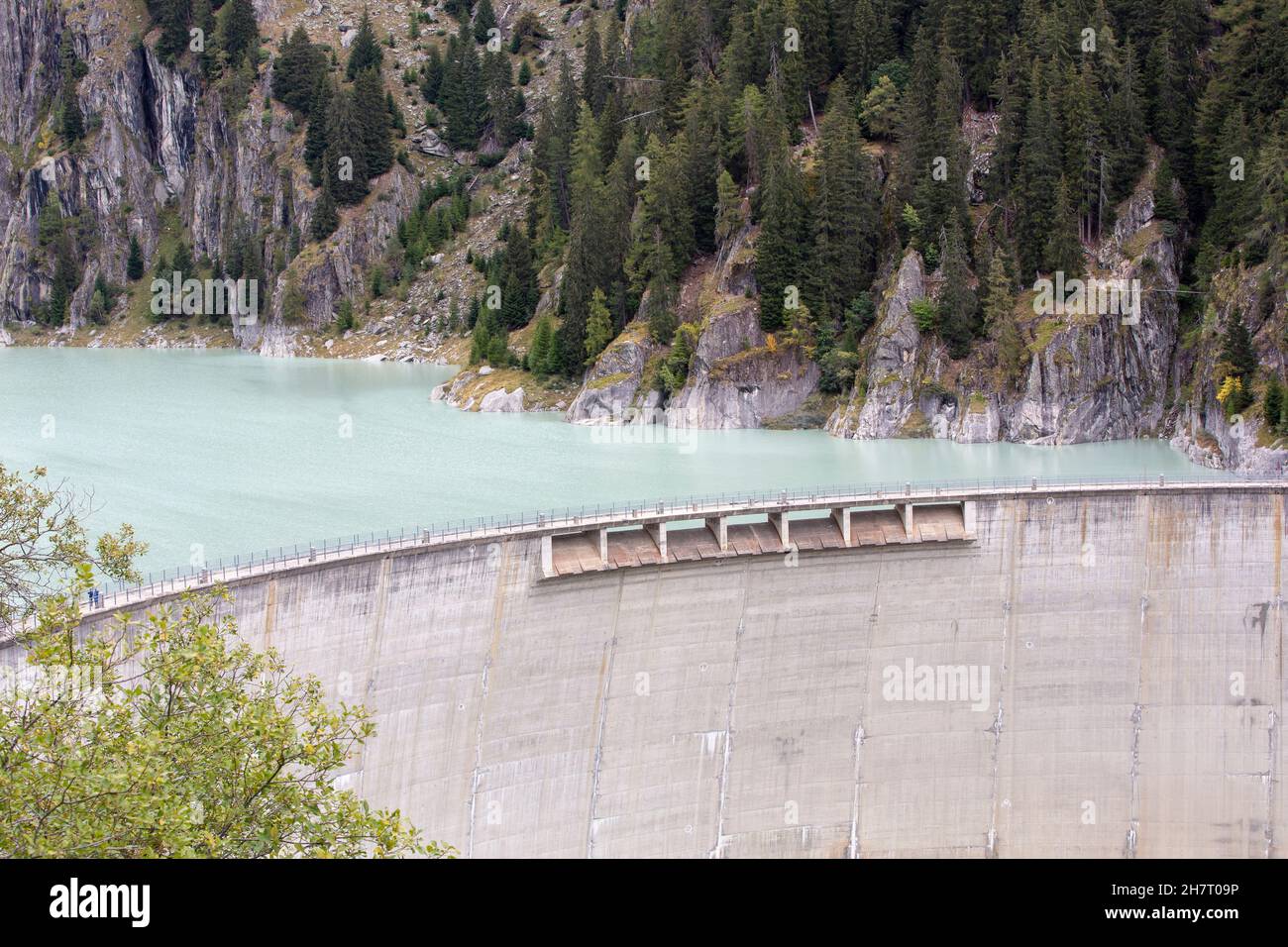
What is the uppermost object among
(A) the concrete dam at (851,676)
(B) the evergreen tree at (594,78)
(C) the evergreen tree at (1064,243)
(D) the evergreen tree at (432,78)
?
(D) the evergreen tree at (432,78)

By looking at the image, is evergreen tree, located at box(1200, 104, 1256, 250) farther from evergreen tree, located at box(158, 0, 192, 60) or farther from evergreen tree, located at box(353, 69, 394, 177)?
evergreen tree, located at box(158, 0, 192, 60)

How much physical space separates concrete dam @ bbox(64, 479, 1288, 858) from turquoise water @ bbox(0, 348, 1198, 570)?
12.8m

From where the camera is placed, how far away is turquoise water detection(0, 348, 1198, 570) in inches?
2085

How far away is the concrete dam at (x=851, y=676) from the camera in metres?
35.6

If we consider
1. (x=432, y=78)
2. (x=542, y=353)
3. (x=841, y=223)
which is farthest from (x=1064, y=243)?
(x=432, y=78)

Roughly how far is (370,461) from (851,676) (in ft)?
108

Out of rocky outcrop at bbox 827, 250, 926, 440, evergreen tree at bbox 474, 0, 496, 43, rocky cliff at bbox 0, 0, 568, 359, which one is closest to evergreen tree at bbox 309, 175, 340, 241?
rocky cliff at bbox 0, 0, 568, 359

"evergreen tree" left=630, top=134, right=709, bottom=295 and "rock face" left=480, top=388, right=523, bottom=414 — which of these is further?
"rock face" left=480, top=388, right=523, bottom=414

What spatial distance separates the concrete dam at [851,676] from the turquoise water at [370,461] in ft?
42.1

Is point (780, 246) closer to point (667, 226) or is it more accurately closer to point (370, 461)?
point (667, 226)

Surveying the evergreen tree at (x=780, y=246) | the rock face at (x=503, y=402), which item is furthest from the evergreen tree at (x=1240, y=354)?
the rock face at (x=503, y=402)

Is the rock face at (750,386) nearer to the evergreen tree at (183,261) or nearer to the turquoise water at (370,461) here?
the turquoise water at (370,461)

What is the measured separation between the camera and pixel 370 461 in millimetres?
68125
